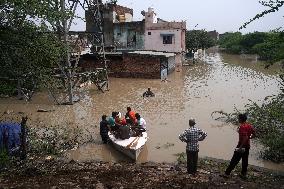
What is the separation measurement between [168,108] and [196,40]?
102 feet

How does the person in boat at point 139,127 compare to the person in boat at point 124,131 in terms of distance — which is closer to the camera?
the person in boat at point 124,131

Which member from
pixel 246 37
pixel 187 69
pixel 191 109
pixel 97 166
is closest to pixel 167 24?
pixel 187 69

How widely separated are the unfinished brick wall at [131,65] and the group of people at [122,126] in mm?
18483

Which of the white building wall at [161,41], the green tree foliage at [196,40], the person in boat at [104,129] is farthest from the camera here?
the green tree foliage at [196,40]

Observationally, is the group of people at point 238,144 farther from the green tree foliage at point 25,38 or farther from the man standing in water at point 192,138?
the green tree foliage at point 25,38

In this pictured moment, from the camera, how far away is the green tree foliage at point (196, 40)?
163ft

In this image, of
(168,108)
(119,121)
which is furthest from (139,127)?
(168,108)

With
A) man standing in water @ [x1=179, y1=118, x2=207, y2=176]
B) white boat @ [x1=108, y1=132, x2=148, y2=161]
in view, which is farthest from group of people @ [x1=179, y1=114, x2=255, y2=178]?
white boat @ [x1=108, y1=132, x2=148, y2=161]

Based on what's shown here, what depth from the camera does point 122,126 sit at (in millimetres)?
12758

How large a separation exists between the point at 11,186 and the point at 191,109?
13.2 metres

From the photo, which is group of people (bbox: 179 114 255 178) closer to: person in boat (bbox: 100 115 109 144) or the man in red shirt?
the man in red shirt

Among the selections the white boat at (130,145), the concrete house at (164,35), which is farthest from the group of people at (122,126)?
the concrete house at (164,35)

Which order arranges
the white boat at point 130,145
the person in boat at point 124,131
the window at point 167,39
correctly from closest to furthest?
the white boat at point 130,145 < the person in boat at point 124,131 < the window at point 167,39

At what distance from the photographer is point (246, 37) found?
66.8 meters
